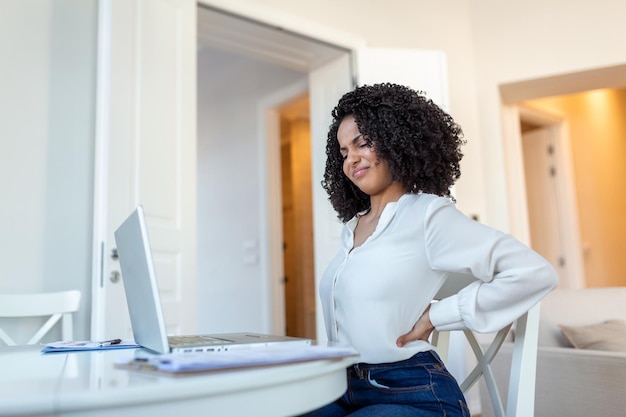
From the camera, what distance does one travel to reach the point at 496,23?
4.55 m

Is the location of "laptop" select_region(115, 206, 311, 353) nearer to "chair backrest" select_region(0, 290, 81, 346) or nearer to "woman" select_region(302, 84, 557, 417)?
"woman" select_region(302, 84, 557, 417)

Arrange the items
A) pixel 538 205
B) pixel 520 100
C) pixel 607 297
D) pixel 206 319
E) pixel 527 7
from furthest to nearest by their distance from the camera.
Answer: pixel 538 205 → pixel 206 319 → pixel 520 100 → pixel 527 7 → pixel 607 297

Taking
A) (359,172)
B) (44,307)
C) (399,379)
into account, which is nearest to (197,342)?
(399,379)

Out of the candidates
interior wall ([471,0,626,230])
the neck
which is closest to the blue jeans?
the neck

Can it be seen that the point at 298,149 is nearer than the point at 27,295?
No

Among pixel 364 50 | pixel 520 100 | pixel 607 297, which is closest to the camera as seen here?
pixel 607 297

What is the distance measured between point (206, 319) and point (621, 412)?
12.9ft

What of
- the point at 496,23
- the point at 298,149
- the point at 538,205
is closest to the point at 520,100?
the point at 496,23

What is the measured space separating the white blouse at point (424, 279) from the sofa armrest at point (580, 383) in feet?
3.02

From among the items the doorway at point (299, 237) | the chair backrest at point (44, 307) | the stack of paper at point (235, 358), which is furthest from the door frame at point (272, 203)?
the stack of paper at point (235, 358)

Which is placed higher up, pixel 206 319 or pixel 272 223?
pixel 272 223

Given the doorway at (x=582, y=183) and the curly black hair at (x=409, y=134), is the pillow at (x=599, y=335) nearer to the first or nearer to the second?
the curly black hair at (x=409, y=134)

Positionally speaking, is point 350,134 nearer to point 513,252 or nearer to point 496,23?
point 513,252

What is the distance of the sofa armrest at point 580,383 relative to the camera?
72.1 inches
